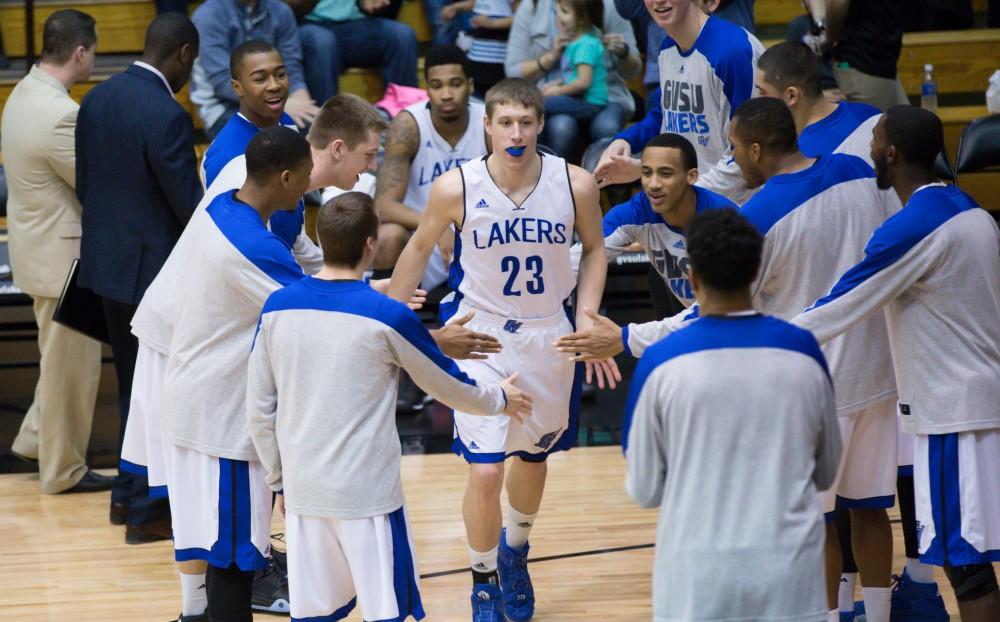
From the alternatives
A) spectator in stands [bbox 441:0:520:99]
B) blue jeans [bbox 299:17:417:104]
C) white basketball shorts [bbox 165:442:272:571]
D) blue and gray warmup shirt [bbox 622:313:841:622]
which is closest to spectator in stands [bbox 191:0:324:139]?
blue jeans [bbox 299:17:417:104]

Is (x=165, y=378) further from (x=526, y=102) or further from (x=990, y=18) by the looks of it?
(x=990, y=18)

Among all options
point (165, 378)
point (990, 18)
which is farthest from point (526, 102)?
point (990, 18)

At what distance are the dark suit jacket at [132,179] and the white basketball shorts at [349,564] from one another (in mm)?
2269

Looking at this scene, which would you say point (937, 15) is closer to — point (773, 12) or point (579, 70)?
point (773, 12)

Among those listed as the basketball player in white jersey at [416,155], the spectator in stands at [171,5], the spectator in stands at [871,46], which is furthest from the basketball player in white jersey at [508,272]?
the spectator in stands at [171,5]

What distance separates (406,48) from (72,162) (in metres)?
2.97

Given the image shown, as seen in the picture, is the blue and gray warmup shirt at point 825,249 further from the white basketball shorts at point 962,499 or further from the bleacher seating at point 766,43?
the bleacher seating at point 766,43

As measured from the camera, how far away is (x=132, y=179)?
5.48m

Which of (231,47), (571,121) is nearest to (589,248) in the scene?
(571,121)

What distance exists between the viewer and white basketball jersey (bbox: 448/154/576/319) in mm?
4496

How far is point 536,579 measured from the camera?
5039 mm

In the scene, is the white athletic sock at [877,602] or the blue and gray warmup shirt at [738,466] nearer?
the blue and gray warmup shirt at [738,466]

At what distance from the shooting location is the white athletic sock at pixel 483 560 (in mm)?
4504

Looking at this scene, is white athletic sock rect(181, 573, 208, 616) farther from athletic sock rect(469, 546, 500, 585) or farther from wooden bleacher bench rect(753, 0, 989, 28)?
wooden bleacher bench rect(753, 0, 989, 28)
